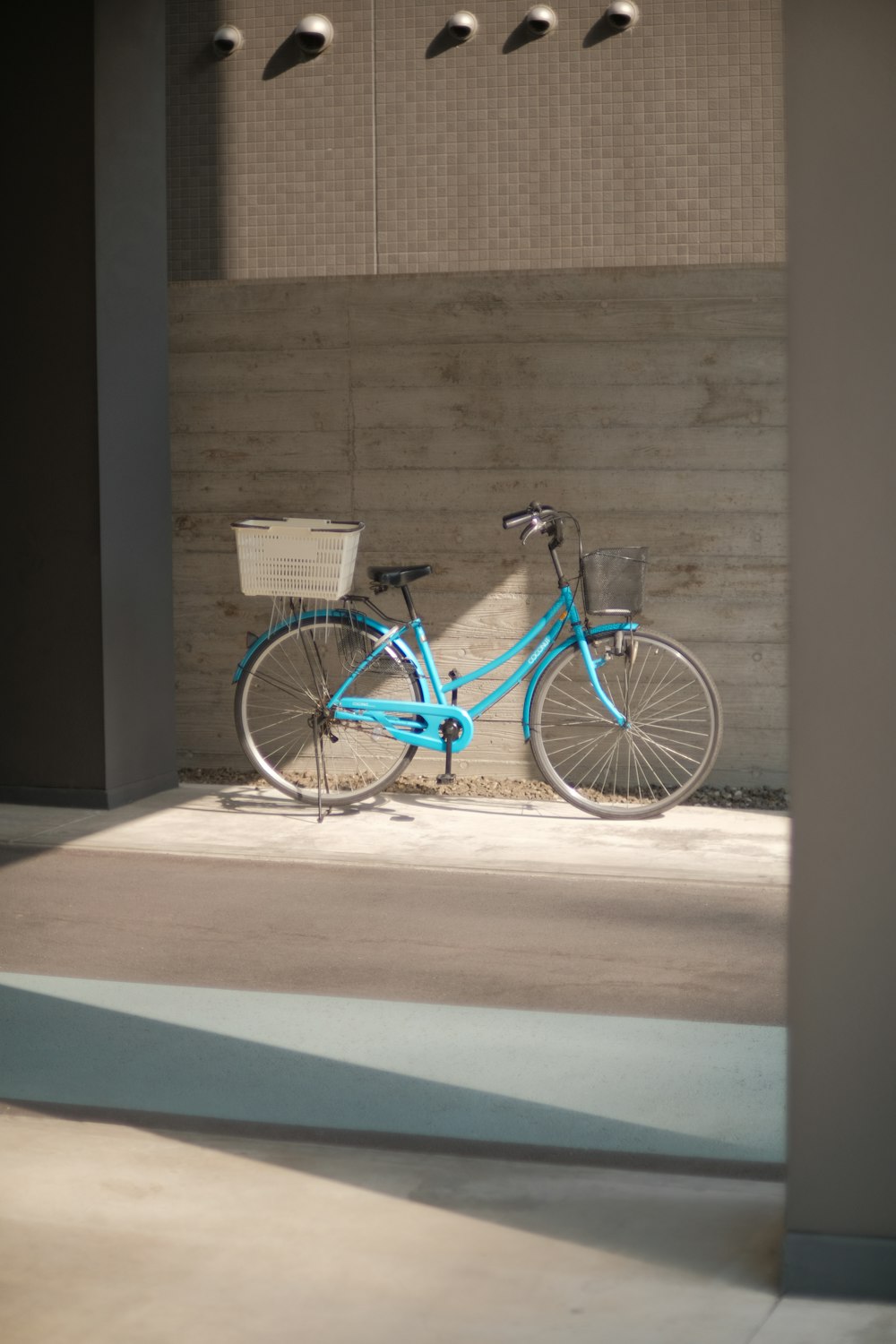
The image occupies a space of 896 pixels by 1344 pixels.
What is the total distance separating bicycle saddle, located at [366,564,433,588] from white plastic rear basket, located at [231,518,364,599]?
3.5 inches

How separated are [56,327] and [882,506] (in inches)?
165

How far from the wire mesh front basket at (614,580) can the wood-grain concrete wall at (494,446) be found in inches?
22.9

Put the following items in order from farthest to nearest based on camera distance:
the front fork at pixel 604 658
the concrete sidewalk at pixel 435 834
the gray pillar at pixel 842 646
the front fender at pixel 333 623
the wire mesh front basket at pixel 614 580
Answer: the front fender at pixel 333 623 < the front fork at pixel 604 658 < the wire mesh front basket at pixel 614 580 < the concrete sidewalk at pixel 435 834 < the gray pillar at pixel 842 646

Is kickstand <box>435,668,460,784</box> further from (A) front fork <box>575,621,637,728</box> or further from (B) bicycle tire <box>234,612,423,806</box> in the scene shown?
(A) front fork <box>575,621,637,728</box>

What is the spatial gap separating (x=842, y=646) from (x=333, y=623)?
12.1ft

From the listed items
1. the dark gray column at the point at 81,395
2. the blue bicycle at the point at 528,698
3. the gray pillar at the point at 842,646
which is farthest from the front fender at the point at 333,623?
the gray pillar at the point at 842,646

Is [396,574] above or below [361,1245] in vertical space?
above

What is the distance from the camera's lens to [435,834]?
524 centimetres

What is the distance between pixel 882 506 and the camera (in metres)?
1.96

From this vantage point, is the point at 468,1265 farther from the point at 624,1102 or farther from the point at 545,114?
the point at 545,114

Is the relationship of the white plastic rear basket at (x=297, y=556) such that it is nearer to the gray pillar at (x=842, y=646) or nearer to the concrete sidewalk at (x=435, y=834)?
the concrete sidewalk at (x=435, y=834)

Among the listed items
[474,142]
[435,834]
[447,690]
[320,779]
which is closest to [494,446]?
[447,690]

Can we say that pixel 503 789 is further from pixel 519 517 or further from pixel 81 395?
pixel 81 395

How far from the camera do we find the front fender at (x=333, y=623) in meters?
5.52
